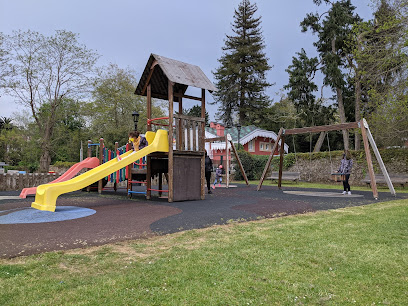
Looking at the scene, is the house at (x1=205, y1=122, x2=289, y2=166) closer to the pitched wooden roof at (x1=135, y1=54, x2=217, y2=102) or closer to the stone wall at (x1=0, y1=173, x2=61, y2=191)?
the stone wall at (x1=0, y1=173, x2=61, y2=191)

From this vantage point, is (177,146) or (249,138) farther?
(249,138)

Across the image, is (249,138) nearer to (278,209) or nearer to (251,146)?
(251,146)

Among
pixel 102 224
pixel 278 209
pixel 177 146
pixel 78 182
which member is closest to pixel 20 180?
pixel 78 182

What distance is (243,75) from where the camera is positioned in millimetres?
40500

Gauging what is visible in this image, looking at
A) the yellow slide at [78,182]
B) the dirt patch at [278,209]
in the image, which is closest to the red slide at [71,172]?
the yellow slide at [78,182]

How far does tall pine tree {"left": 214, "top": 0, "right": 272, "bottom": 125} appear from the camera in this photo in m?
41.1

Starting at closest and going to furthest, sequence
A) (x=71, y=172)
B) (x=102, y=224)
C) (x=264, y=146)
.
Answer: (x=102, y=224) → (x=71, y=172) → (x=264, y=146)

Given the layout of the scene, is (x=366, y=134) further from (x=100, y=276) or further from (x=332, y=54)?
(x=332, y=54)

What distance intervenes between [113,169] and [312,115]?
27.3m

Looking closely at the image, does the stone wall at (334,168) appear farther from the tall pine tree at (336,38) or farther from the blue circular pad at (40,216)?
the blue circular pad at (40,216)

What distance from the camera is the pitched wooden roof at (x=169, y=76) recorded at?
1023cm

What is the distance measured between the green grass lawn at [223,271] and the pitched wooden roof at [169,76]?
652cm

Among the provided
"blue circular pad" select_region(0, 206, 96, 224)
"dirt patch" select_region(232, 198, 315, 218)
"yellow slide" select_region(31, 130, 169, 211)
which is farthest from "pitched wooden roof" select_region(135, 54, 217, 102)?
"blue circular pad" select_region(0, 206, 96, 224)

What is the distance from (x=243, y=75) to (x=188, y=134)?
1266 inches
